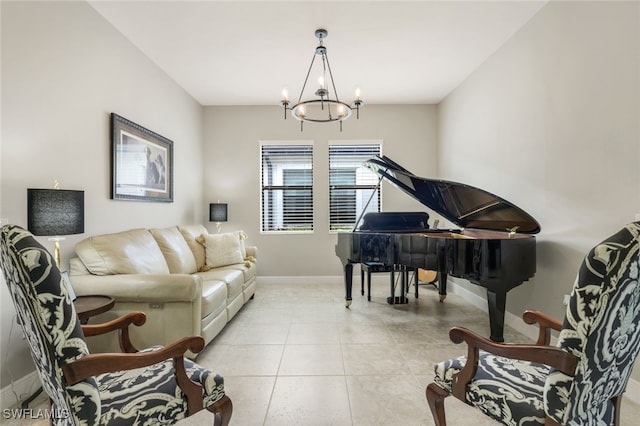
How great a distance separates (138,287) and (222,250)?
1.56 metres

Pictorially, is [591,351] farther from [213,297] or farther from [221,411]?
[213,297]

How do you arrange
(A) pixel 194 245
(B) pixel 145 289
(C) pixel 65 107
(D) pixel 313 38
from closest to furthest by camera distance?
(B) pixel 145 289, (C) pixel 65 107, (D) pixel 313 38, (A) pixel 194 245

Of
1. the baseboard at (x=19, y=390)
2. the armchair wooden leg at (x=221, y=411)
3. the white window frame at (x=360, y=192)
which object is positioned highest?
the white window frame at (x=360, y=192)

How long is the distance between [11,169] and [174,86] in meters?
2.45

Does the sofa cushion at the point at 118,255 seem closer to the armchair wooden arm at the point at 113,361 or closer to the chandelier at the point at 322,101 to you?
the armchair wooden arm at the point at 113,361

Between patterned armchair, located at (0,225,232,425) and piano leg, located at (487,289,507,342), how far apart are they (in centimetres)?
223

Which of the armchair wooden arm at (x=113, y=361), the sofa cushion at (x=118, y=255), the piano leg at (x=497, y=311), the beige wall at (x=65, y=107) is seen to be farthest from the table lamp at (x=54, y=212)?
the piano leg at (x=497, y=311)

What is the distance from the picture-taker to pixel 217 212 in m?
4.42

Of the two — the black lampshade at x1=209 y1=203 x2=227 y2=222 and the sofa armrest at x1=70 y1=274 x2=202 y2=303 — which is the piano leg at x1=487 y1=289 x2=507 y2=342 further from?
the black lampshade at x1=209 y1=203 x2=227 y2=222

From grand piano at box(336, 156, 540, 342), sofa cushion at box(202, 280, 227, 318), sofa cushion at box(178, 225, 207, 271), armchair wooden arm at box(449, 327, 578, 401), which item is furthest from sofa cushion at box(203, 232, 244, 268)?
armchair wooden arm at box(449, 327, 578, 401)

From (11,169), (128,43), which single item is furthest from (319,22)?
(11,169)

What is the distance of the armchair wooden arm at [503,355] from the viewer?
919 mm

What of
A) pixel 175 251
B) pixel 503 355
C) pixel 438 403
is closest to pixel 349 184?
pixel 175 251

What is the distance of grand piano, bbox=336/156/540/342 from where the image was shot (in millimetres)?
2316
